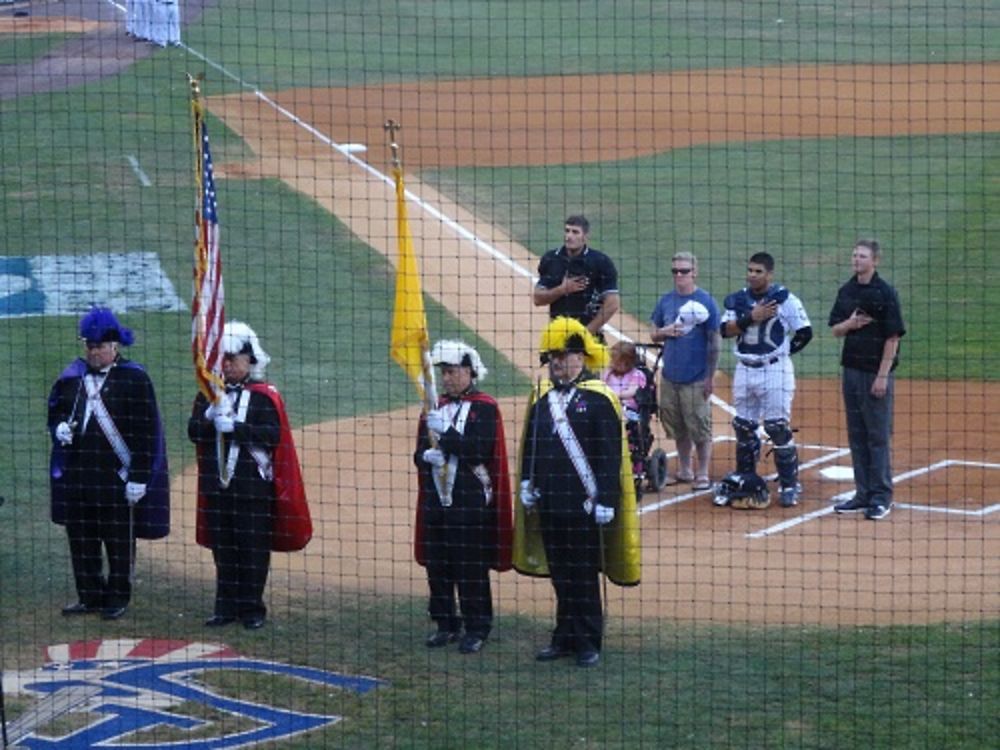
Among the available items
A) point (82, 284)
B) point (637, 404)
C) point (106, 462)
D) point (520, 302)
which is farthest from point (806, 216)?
point (106, 462)

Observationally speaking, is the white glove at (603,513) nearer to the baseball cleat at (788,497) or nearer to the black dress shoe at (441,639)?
the black dress shoe at (441,639)

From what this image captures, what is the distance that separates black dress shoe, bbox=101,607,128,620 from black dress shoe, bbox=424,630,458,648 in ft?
5.75

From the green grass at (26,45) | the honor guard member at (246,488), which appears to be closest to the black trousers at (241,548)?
the honor guard member at (246,488)

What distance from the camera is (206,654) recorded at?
959 centimetres

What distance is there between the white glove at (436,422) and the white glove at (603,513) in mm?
867

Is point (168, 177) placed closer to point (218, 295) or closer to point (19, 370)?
point (19, 370)

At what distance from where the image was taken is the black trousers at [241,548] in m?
10.0

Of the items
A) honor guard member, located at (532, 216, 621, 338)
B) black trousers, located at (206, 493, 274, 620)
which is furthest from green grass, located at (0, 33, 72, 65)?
black trousers, located at (206, 493, 274, 620)

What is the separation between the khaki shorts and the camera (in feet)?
41.2

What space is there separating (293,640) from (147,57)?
20.2 meters

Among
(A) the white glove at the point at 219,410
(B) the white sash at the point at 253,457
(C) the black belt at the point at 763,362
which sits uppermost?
(A) the white glove at the point at 219,410

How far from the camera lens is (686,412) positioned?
12.6m

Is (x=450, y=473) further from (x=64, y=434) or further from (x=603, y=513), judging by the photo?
(x=64, y=434)

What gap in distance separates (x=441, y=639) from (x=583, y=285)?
3237 millimetres
